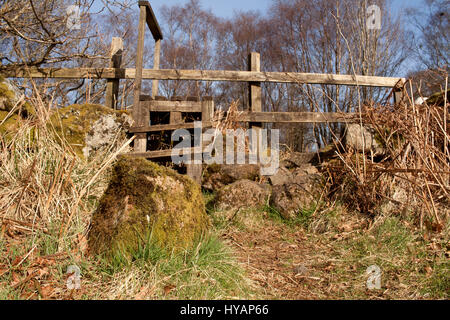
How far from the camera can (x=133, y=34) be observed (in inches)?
659

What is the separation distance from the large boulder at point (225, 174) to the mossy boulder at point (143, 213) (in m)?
2.75

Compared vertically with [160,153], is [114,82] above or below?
above

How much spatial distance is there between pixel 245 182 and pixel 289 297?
248 centimetres

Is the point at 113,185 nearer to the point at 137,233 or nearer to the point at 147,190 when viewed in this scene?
the point at 147,190

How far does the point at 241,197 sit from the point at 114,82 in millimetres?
3837

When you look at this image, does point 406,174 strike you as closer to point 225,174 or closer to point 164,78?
point 225,174

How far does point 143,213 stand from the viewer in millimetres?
2699

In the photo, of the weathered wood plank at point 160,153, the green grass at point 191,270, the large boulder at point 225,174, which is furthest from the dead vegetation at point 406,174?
the weathered wood plank at point 160,153

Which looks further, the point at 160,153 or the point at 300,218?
the point at 160,153

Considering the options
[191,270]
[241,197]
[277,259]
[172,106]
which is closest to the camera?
[191,270]

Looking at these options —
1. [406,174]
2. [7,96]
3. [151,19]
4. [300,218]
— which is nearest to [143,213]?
[300,218]

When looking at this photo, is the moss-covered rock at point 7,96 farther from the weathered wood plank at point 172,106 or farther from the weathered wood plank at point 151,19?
the weathered wood plank at point 151,19
